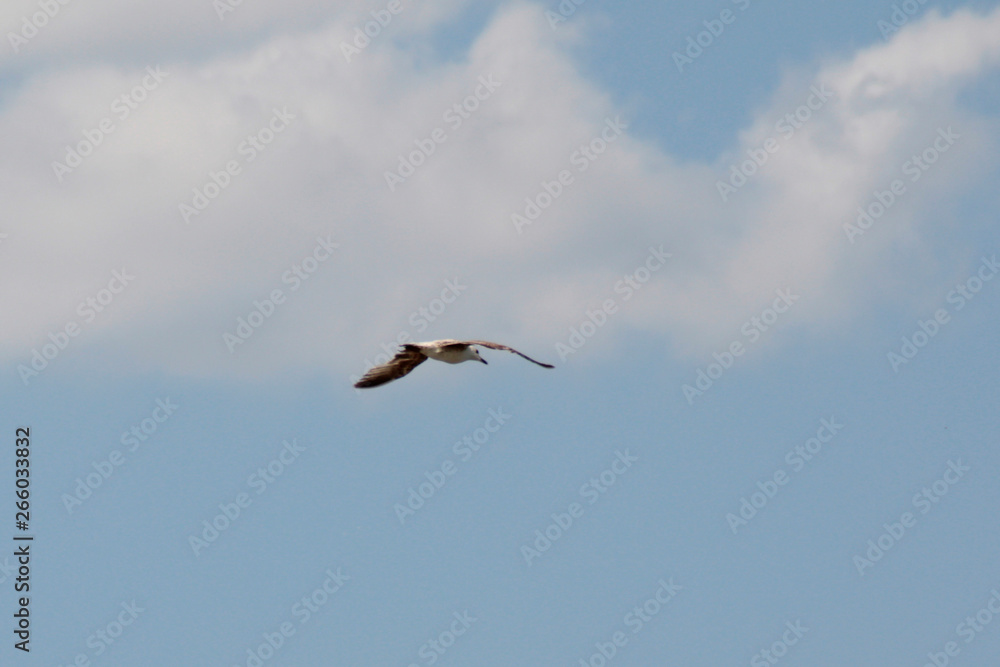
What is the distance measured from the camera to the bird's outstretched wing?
1272 inches

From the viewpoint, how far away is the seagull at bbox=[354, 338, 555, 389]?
1181 inches

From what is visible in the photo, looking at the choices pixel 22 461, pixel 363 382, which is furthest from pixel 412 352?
pixel 22 461

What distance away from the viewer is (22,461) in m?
31.4

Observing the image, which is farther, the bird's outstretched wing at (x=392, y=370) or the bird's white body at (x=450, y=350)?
the bird's outstretched wing at (x=392, y=370)

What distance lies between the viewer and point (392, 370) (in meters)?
32.3

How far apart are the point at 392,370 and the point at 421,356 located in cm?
115

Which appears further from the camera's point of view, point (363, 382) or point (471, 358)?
point (363, 382)

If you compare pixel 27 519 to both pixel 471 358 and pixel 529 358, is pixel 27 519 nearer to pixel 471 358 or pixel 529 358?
pixel 471 358

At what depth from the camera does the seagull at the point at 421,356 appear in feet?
98.4

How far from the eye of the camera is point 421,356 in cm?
3241

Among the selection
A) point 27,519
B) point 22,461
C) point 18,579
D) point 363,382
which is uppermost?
point 363,382

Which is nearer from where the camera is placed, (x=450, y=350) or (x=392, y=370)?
(x=450, y=350)

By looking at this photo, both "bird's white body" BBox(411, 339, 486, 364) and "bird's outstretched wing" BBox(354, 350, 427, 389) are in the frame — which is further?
"bird's outstretched wing" BBox(354, 350, 427, 389)

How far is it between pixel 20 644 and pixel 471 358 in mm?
17069
